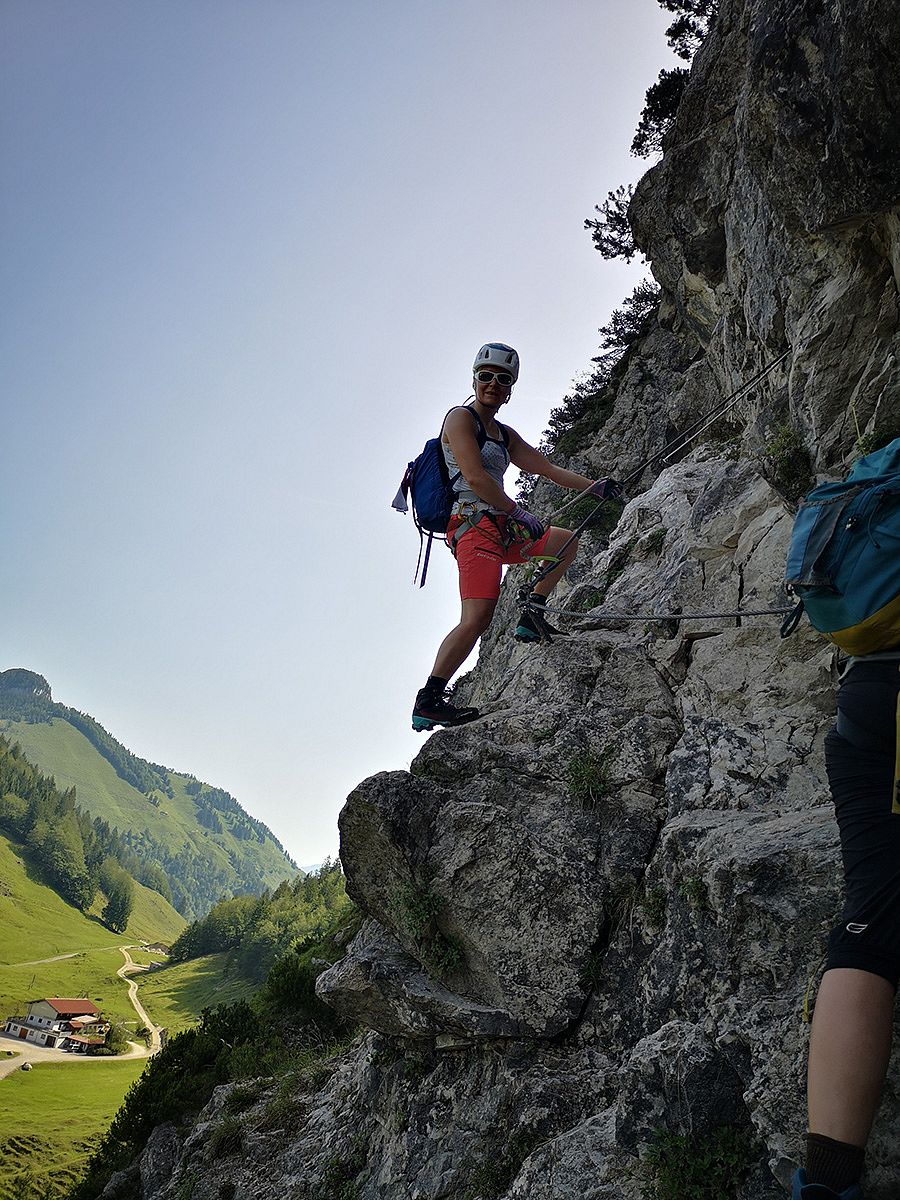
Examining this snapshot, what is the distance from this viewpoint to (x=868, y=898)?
292 cm

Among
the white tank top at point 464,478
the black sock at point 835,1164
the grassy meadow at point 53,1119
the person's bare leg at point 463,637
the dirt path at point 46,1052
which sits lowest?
the dirt path at point 46,1052

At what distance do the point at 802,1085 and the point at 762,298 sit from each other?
21.2ft

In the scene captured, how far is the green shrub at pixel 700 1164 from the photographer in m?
3.69

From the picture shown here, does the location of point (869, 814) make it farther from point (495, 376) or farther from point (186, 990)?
point (186, 990)

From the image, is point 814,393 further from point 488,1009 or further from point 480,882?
point 488,1009

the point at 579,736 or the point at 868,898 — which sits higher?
the point at 579,736

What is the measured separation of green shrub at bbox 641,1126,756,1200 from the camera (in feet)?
12.1

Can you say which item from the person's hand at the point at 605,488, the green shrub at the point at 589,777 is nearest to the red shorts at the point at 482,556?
the person's hand at the point at 605,488

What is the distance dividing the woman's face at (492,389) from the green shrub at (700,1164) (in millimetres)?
6276

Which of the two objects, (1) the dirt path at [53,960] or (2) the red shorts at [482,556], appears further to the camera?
(1) the dirt path at [53,960]

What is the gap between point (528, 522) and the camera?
7.47m

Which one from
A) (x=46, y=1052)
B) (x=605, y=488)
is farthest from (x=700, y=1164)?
(x=46, y=1052)

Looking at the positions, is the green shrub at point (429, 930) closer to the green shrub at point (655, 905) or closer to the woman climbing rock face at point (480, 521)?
the woman climbing rock face at point (480, 521)

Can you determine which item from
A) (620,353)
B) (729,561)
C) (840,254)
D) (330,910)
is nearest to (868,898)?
(840,254)
